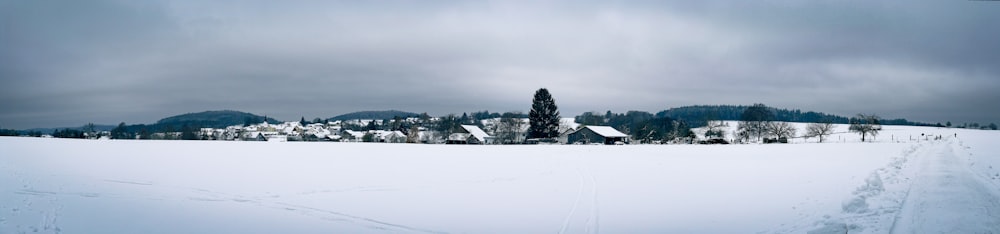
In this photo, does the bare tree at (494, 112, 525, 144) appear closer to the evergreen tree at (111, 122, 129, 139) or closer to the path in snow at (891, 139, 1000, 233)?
the evergreen tree at (111, 122, 129, 139)

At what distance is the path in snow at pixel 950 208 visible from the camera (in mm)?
8364

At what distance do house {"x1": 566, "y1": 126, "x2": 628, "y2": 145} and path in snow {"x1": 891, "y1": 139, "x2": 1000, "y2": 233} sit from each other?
66.1 meters

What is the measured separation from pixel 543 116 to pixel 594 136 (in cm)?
1030

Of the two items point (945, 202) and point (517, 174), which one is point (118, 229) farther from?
point (945, 202)

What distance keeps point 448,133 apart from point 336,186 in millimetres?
86948

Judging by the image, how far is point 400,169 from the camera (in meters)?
20.8

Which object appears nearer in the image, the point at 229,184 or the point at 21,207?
the point at 21,207

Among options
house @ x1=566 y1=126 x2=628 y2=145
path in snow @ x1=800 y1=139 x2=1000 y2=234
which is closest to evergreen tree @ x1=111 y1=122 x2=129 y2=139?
house @ x1=566 y1=126 x2=628 y2=145

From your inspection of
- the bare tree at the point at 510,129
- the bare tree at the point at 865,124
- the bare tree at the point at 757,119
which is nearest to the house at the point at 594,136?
the bare tree at the point at 510,129

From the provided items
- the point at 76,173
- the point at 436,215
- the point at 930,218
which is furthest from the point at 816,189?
the point at 76,173

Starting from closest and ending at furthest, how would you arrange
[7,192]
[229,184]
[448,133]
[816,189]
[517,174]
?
[7,192], [816,189], [229,184], [517,174], [448,133]

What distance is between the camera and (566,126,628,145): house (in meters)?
81.8

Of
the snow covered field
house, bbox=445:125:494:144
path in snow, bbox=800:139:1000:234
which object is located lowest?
the snow covered field

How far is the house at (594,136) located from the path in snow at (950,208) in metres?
66.1
